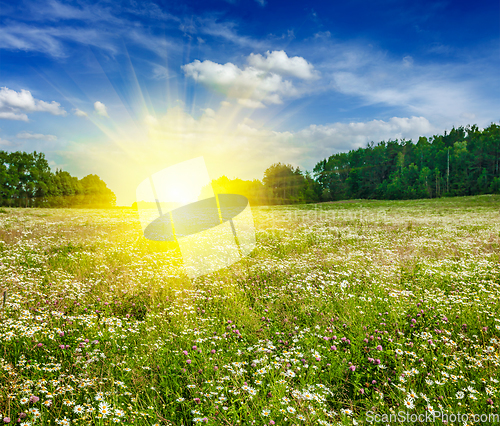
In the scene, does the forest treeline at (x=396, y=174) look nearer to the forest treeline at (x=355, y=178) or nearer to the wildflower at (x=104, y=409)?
the forest treeline at (x=355, y=178)

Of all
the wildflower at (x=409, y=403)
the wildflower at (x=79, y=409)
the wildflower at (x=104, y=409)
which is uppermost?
the wildflower at (x=79, y=409)

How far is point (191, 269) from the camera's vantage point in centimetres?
845

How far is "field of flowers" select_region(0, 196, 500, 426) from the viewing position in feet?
10.3

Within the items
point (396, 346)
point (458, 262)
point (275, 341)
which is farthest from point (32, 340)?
point (458, 262)

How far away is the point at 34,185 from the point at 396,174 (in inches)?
4163

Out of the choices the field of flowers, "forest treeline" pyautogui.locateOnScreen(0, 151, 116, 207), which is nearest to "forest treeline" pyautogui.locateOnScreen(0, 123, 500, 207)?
"forest treeline" pyautogui.locateOnScreen(0, 151, 116, 207)

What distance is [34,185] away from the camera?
66.7 m

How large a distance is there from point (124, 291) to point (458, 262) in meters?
10.0

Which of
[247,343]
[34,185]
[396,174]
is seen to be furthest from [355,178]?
[247,343]

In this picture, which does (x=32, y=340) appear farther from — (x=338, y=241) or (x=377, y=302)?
(x=338, y=241)

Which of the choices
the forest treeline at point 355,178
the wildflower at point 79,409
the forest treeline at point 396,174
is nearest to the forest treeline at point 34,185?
the forest treeline at point 355,178

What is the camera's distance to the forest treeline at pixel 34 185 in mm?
62062

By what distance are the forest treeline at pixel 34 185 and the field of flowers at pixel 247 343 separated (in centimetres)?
7159

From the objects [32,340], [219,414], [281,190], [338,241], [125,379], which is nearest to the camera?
[219,414]
